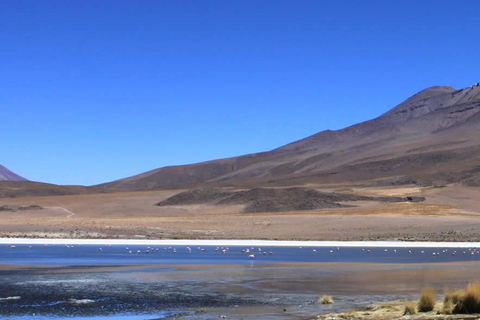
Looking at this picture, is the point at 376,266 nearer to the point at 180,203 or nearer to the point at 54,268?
the point at 54,268

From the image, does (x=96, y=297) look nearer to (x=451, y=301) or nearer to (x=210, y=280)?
(x=210, y=280)

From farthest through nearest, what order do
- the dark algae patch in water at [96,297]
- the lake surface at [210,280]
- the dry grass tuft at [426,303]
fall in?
the lake surface at [210,280], the dark algae patch in water at [96,297], the dry grass tuft at [426,303]

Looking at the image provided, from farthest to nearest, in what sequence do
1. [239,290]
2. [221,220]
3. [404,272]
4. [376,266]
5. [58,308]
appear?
1. [221,220]
2. [376,266]
3. [404,272]
4. [239,290]
5. [58,308]

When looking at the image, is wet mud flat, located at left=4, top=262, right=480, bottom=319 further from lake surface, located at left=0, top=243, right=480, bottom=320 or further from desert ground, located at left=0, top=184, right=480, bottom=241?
desert ground, located at left=0, top=184, right=480, bottom=241

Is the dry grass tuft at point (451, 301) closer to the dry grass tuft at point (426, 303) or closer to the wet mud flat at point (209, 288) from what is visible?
the dry grass tuft at point (426, 303)

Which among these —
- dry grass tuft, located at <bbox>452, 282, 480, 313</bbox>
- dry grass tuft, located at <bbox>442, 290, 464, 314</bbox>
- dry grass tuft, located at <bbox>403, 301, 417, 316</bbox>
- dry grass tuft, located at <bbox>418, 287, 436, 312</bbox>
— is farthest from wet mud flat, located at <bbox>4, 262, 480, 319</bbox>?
dry grass tuft, located at <bbox>452, 282, 480, 313</bbox>

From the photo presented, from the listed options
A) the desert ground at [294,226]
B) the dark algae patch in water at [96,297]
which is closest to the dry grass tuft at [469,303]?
the dark algae patch in water at [96,297]

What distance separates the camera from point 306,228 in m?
55.2

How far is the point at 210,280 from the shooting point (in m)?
25.0

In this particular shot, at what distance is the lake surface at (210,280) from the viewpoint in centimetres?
1827

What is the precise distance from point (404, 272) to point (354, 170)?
125m

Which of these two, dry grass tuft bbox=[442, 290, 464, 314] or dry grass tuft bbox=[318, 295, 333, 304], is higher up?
dry grass tuft bbox=[442, 290, 464, 314]

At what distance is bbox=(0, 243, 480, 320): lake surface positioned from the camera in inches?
719

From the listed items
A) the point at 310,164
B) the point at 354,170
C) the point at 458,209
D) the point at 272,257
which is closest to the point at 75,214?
the point at 458,209
